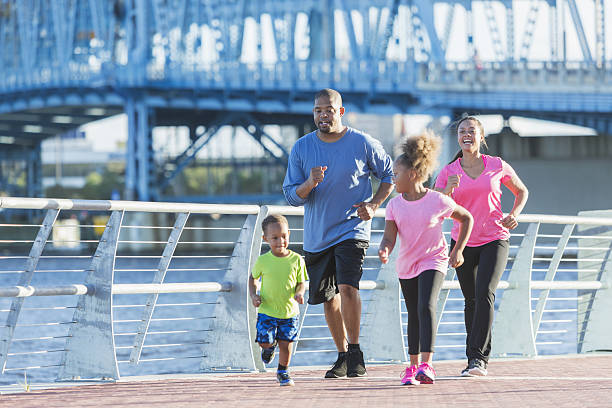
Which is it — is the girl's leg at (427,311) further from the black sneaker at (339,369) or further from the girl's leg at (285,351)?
the girl's leg at (285,351)

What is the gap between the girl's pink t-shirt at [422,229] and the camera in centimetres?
756

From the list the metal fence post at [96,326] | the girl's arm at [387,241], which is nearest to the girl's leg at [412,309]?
the girl's arm at [387,241]

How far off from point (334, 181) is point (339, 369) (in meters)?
1.14

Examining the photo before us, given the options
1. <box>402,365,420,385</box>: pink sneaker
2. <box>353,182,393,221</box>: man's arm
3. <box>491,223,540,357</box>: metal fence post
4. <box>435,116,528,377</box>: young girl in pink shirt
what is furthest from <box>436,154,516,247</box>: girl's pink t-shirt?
<box>491,223,540,357</box>: metal fence post

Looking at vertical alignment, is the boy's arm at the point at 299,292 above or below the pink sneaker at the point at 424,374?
above

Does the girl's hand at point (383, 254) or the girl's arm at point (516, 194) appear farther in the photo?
the girl's arm at point (516, 194)

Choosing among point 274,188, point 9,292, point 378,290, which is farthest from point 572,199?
point 9,292

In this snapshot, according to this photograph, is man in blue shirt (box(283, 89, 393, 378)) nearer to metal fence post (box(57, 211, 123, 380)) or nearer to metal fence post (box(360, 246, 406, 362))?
metal fence post (box(57, 211, 123, 380))

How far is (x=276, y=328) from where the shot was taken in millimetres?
7582

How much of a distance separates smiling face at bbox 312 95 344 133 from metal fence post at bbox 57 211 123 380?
1310mm

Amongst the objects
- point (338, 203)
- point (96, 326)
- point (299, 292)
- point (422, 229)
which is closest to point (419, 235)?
point (422, 229)

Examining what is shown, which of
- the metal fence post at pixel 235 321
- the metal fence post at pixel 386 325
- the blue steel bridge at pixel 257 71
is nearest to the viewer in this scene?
the metal fence post at pixel 235 321

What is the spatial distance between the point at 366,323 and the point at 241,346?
132 centimetres

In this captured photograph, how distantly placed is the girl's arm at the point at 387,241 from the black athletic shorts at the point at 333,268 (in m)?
0.26
